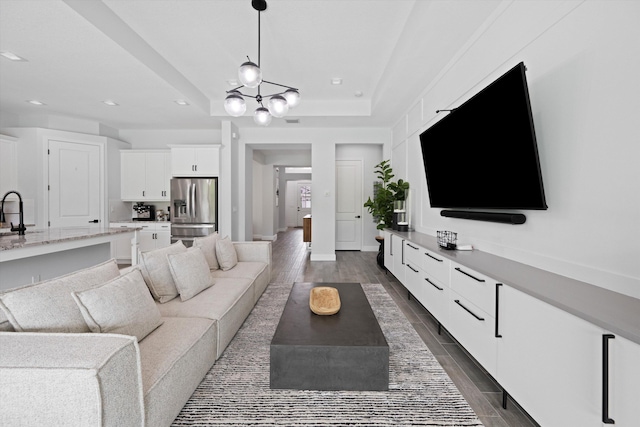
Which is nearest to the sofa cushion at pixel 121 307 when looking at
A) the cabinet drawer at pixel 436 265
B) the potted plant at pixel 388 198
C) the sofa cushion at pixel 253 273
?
the sofa cushion at pixel 253 273

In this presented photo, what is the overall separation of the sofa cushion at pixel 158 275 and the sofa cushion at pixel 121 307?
1.77ft

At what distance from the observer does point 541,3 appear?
1881 millimetres

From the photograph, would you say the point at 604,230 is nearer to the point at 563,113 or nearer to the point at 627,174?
the point at 627,174

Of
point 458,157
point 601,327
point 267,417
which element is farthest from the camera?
point 458,157

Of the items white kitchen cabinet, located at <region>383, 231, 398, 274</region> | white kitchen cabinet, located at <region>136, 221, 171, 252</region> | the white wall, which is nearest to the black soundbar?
the white wall

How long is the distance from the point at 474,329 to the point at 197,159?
5.18 metres

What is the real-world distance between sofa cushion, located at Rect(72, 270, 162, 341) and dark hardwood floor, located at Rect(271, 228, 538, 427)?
2.01 meters

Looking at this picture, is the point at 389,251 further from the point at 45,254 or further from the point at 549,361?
the point at 45,254

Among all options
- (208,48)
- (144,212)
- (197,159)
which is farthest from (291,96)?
(144,212)

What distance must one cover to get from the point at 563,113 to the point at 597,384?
1442 millimetres

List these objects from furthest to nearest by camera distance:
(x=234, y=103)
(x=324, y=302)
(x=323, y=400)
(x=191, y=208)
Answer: (x=191, y=208)
(x=234, y=103)
(x=324, y=302)
(x=323, y=400)

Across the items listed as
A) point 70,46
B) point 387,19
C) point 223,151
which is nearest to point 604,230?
point 387,19

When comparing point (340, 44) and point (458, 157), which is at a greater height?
point (340, 44)

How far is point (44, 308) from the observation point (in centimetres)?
132
